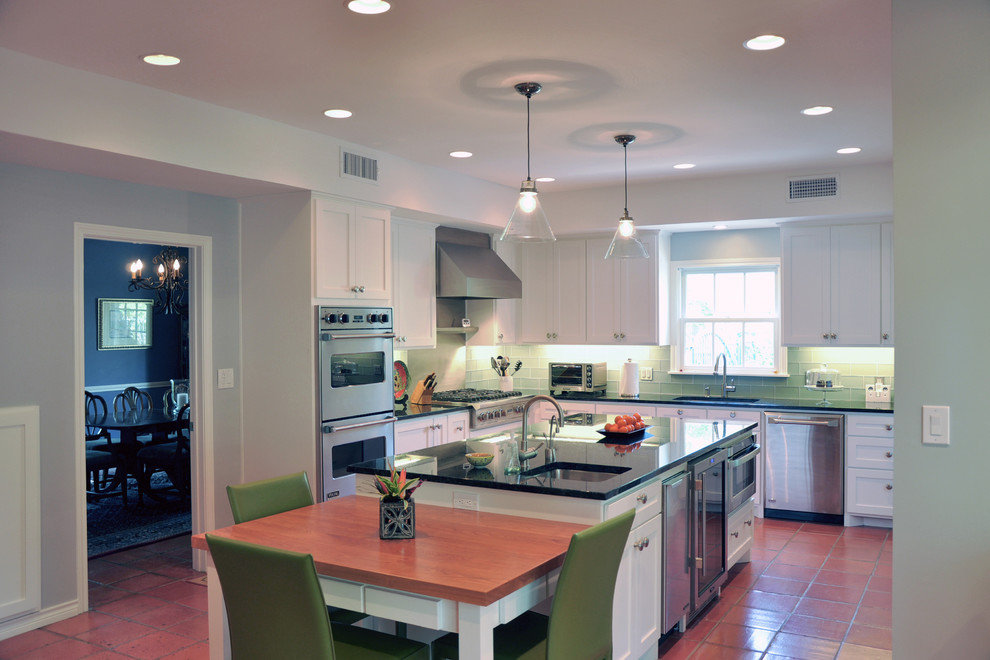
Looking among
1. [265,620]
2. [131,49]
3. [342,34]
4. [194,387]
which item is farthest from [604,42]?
[194,387]

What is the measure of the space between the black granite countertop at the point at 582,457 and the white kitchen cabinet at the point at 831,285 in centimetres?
187

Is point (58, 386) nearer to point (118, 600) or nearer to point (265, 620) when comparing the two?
point (118, 600)

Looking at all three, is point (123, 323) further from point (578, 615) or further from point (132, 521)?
point (578, 615)

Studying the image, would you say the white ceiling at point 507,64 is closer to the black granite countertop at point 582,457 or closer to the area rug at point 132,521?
the black granite countertop at point 582,457

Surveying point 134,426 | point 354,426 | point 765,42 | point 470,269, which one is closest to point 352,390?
point 354,426

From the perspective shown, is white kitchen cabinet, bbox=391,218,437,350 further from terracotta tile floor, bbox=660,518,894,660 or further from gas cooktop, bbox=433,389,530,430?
terracotta tile floor, bbox=660,518,894,660

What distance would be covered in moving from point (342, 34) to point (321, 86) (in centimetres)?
70

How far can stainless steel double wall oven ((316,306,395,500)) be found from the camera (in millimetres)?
4762

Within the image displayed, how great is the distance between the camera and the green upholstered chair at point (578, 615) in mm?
2303

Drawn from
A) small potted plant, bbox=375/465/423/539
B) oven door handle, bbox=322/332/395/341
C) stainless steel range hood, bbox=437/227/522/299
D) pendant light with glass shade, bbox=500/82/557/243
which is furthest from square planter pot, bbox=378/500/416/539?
stainless steel range hood, bbox=437/227/522/299

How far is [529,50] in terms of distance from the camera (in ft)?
10.7

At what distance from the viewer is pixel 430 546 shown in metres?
2.63

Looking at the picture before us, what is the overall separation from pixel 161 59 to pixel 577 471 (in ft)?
8.36

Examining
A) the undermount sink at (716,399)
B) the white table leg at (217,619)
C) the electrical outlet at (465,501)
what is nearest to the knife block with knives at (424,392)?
the undermount sink at (716,399)
